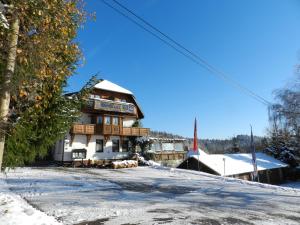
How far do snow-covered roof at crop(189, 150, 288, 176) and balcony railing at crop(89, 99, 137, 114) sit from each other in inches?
380

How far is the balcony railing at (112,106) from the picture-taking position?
31281 millimetres

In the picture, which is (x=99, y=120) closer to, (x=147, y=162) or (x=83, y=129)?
(x=83, y=129)

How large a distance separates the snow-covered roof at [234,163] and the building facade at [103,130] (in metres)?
8.44

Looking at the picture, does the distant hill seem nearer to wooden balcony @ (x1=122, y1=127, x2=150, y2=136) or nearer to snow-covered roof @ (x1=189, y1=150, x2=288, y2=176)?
wooden balcony @ (x1=122, y1=127, x2=150, y2=136)

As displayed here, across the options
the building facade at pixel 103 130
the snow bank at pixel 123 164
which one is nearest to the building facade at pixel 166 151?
the building facade at pixel 103 130

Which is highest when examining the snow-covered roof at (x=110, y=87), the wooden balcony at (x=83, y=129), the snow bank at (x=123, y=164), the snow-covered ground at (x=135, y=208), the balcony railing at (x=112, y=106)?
the snow-covered roof at (x=110, y=87)

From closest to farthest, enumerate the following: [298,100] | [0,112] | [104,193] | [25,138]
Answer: [0,112] → [25,138] → [104,193] → [298,100]

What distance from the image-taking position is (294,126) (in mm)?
30062

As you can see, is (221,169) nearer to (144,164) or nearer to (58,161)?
(144,164)

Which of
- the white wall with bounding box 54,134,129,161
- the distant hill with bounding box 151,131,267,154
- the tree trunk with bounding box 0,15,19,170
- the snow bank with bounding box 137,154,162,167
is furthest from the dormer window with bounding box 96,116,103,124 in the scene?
the tree trunk with bounding box 0,15,19,170

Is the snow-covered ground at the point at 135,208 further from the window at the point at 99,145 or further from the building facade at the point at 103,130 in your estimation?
the window at the point at 99,145

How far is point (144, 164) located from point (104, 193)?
60.9ft

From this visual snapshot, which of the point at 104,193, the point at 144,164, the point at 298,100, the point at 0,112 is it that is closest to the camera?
the point at 0,112

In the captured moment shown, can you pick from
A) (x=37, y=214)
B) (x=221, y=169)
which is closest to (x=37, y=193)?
(x=37, y=214)
